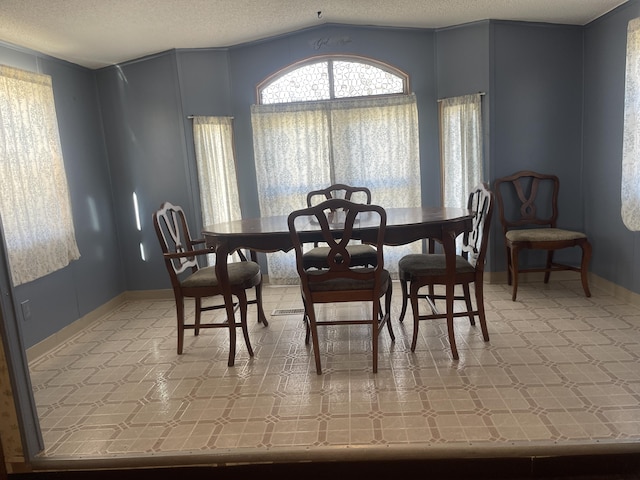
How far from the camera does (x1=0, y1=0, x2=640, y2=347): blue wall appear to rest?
3631 millimetres

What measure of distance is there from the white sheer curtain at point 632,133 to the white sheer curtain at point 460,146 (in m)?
1.06

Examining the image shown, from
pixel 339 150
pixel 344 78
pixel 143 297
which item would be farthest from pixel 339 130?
pixel 143 297

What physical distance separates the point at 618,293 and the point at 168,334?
3421 millimetres

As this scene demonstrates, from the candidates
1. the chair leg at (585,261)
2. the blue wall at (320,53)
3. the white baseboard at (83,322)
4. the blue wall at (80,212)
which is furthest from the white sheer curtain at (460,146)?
the blue wall at (80,212)

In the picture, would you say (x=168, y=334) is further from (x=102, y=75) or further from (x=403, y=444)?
(x=102, y=75)

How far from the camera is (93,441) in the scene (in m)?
2.01

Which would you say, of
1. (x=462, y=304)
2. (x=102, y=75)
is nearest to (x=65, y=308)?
(x=102, y=75)

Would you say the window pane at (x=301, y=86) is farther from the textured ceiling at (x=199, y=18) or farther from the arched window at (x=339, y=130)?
the textured ceiling at (x=199, y=18)

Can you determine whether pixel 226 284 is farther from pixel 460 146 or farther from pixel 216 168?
pixel 460 146

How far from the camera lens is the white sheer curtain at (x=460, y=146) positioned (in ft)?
12.8

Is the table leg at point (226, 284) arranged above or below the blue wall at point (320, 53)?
below

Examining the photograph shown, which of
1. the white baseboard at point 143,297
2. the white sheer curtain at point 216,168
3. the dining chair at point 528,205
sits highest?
the white sheer curtain at point 216,168

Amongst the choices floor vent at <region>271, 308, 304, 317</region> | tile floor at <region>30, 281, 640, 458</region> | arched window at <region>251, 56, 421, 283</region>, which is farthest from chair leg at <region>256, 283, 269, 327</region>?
arched window at <region>251, 56, 421, 283</region>

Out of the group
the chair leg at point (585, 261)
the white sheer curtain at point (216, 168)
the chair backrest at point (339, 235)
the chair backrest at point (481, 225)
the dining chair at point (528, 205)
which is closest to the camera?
the chair backrest at point (339, 235)
